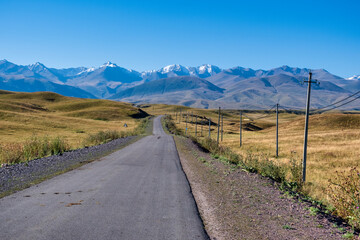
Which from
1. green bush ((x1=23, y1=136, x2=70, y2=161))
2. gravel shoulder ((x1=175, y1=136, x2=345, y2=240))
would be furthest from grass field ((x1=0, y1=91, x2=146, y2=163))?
gravel shoulder ((x1=175, y1=136, x2=345, y2=240))

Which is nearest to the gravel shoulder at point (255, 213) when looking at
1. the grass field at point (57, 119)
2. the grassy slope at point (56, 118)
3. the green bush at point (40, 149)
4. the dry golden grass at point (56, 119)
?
the green bush at point (40, 149)

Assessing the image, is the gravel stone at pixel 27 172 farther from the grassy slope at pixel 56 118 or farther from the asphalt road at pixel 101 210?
the grassy slope at pixel 56 118

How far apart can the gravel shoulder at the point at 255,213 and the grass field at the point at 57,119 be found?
26247mm

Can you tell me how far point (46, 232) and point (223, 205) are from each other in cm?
497

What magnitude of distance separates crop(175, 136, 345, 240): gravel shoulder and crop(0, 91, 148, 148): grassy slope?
22577 millimetres

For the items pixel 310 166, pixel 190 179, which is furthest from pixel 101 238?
pixel 310 166

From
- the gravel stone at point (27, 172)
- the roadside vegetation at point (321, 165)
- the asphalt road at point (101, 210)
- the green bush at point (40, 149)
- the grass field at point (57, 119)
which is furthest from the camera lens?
the grass field at point (57, 119)

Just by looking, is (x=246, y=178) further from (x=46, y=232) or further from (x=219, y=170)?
(x=46, y=232)

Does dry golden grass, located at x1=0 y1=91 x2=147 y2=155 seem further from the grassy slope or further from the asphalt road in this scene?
the asphalt road

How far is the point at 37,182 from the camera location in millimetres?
10719

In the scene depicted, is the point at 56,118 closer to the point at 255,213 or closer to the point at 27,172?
the point at 27,172

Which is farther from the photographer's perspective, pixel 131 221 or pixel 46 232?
pixel 131 221

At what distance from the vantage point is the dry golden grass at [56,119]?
51019 mm

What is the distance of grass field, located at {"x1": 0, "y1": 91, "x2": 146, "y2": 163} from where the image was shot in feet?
167
